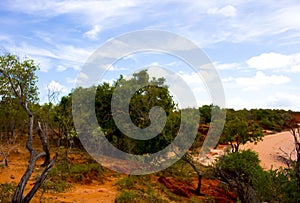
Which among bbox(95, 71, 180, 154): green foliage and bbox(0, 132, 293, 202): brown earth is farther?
bbox(95, 71, 180, 154): green foliage

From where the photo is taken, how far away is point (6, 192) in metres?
10.8

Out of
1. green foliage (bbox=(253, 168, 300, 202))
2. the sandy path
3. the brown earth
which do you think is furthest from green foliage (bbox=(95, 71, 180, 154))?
the sandy path

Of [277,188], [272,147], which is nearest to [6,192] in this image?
[277,188]

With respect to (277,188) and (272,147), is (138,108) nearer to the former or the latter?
(277,188)

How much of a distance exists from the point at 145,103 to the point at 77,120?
5119mm

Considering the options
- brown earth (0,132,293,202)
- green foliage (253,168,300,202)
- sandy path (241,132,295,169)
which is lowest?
brown earth (0,132,293,202)

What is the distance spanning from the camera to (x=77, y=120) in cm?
2019

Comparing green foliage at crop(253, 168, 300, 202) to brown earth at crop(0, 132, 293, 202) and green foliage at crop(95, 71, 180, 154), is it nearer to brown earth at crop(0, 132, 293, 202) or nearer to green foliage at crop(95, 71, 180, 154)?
brown earth at crop(0, 132, 293, 202)

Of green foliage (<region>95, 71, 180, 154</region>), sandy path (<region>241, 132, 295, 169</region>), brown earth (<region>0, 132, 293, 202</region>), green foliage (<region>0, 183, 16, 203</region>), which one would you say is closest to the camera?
green foliage (<region>0, 183, 16, 203</region>)

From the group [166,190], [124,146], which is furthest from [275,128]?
[166,190]

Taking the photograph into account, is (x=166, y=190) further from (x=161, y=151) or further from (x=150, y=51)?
(x=150, y=51)

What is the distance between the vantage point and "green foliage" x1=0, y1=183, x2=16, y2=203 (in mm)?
A: 9584

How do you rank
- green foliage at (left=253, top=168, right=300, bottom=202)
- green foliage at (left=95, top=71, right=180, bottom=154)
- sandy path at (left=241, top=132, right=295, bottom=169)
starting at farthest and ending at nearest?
sandy path at (left=241, top=132, right=295, bottom=169), green foliage at (left=95, top=71, right=180, bottom=154), green foliage at (left=253, top=168, right=300, bottom=202)

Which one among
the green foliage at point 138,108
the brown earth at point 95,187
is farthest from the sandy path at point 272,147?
the green foliage at point 138,108
